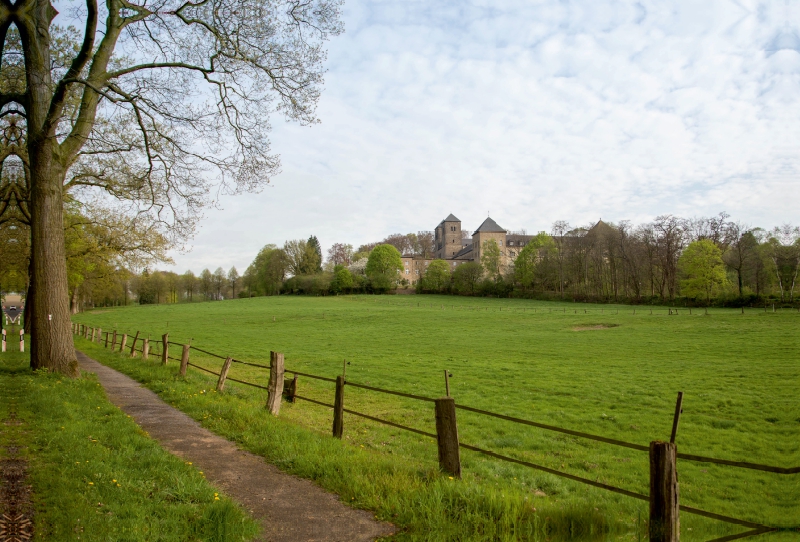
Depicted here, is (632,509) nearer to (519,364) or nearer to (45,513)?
(45,513)

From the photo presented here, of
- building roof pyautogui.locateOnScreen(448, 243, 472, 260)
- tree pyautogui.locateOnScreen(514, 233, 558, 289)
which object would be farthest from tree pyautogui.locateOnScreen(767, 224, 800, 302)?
building roof pyautogui.locateOnScreen(448, 243, 472, 260)

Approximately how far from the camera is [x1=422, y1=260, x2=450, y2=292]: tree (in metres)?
97.2

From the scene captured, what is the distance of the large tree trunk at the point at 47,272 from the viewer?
12164mm

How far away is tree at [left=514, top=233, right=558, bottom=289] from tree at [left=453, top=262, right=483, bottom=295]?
779 cm

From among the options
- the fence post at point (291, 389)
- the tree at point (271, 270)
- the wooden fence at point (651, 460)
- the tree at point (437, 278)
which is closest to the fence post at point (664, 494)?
the wooden fence at point (651, 460)

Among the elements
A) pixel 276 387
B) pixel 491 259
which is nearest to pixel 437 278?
pixel 491 259

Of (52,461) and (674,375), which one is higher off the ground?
(52,461)

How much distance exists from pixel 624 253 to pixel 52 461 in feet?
247

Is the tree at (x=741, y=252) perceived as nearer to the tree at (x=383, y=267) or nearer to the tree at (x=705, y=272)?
the tree at (x=705, y=272)

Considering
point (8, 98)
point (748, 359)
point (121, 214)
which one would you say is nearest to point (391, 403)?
point (8, 98)

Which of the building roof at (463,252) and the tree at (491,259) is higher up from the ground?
the building roof at (463,252)

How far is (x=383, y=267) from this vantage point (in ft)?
327

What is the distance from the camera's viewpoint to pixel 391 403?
48.6 feet

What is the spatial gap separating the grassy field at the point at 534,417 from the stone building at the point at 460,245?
7775 centimetres
